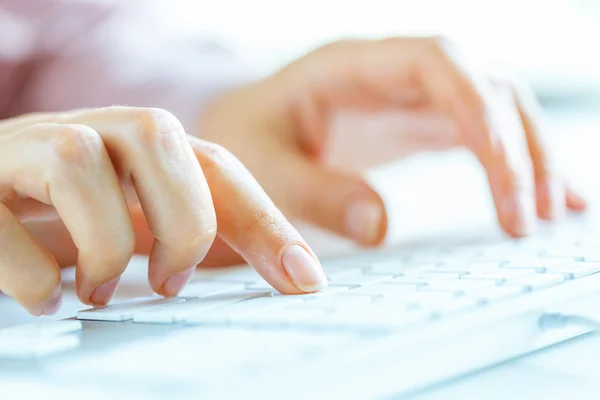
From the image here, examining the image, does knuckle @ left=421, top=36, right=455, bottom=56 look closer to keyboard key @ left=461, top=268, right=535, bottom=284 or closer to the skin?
the skin

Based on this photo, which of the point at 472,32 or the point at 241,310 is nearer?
the point at 241,310

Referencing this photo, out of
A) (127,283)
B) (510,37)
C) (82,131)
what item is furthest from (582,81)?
(82,131)

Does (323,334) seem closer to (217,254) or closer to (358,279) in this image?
(358,279)

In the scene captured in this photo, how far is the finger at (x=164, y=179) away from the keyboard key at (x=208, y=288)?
0.06ft

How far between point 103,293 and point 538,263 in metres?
0.24

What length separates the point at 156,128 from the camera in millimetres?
403

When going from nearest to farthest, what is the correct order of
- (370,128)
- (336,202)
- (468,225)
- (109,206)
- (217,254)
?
(109,206)
(217,254)
(336,202)
(468,225)
(370,128)

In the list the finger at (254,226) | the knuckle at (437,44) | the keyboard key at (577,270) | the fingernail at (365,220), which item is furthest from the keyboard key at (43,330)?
the knuckle at (437,44)

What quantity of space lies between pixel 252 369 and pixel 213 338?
0.17 ft

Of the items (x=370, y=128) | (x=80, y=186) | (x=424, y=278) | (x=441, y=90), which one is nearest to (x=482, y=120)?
(x=441, y=90)

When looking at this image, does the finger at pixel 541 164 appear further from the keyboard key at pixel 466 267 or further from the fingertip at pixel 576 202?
the keyboard key at pixel 466 267

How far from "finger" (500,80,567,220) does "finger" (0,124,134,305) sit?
569mm

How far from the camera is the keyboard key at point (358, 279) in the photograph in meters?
0.43

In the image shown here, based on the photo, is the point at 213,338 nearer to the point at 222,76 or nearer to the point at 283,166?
the point at 283,166
